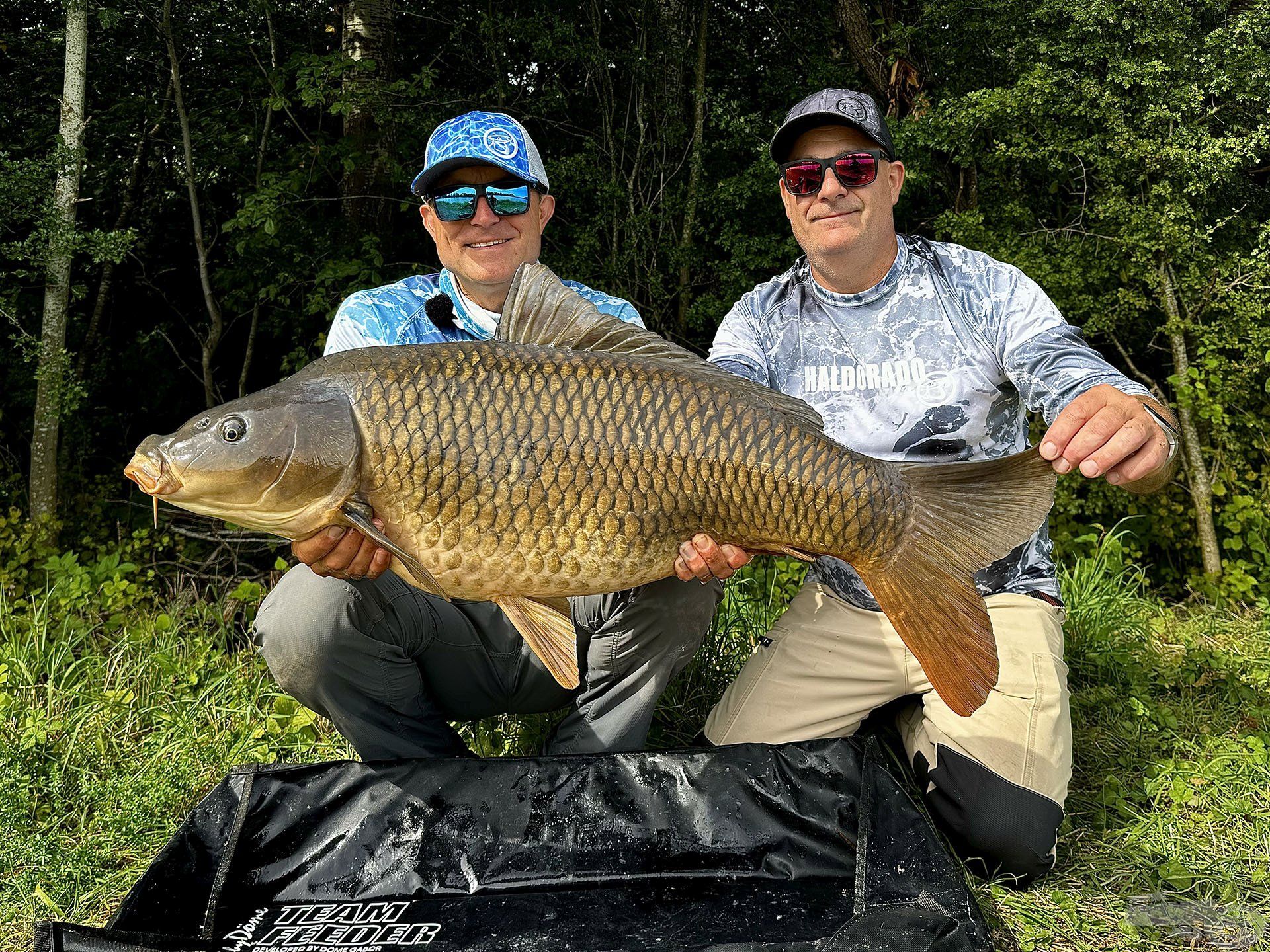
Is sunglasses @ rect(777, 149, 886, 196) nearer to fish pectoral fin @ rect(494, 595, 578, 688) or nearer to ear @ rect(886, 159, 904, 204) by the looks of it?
ear @ rect(886, 159, 904, 204)

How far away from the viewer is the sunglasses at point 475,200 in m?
2.24

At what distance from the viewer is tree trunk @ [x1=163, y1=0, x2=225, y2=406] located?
13.3 feet

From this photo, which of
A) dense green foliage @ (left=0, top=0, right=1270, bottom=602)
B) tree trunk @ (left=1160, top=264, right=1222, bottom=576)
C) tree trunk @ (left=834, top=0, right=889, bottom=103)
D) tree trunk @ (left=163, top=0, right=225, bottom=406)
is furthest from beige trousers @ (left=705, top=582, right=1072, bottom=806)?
tree trunk @ (left=834, top=0, right=889, bottom=103)

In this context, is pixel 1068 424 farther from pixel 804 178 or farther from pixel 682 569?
pixel 804 178

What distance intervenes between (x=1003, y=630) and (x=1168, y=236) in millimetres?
2562

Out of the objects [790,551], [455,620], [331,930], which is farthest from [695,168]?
[331,930]

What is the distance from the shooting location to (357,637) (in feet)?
6.47

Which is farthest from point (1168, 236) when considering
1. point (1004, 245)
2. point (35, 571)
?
point (35, 571)

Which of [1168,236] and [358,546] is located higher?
[1168,236]

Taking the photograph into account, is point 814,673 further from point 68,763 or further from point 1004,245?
point 1004,245

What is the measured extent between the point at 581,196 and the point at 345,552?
3.50m

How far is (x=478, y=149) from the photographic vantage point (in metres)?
2.27

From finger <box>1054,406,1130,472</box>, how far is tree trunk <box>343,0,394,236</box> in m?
3.37

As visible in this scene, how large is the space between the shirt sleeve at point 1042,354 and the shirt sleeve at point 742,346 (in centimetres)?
52
